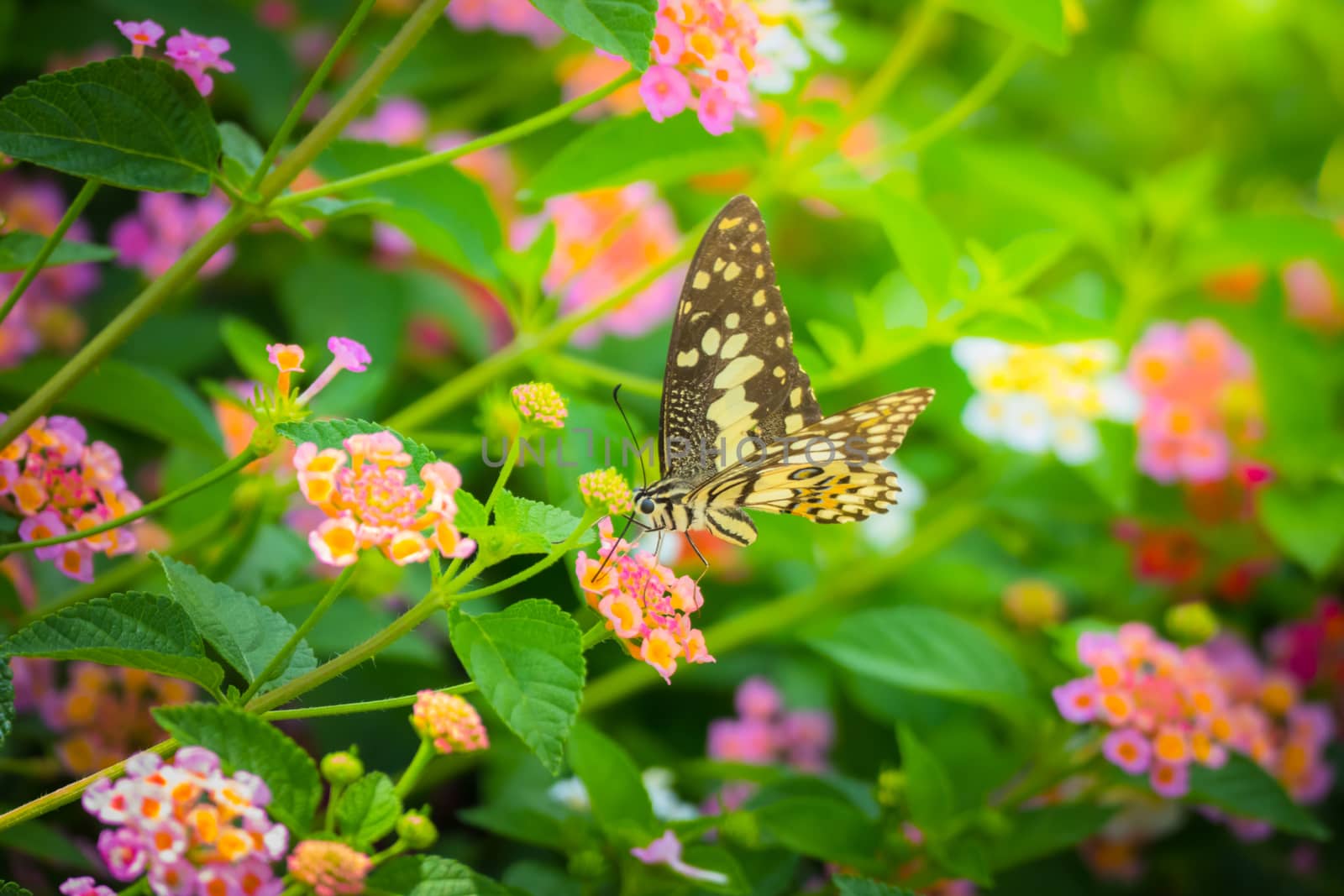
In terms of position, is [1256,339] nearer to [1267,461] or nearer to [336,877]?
[1267,461]

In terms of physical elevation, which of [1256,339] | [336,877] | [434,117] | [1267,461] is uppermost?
[434,117]

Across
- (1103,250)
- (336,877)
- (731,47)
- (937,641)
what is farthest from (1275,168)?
(336,877)

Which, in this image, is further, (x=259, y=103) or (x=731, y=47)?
(x=259, y=103)

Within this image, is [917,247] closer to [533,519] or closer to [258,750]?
[533,519]

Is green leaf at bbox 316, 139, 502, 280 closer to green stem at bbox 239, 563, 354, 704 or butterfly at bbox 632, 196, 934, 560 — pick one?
butterfly at bbox 632, 196, 934, 560

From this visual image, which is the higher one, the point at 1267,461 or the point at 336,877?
the point at 1267,461

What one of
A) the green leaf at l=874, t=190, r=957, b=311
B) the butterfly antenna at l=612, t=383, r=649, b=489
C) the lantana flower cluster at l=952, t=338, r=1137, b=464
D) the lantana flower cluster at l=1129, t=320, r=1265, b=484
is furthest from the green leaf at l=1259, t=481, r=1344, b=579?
the butterfly antenna at l=612, t=383, r=649, b=489

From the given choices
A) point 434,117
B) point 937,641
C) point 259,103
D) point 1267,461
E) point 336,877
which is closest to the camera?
point 336,877
